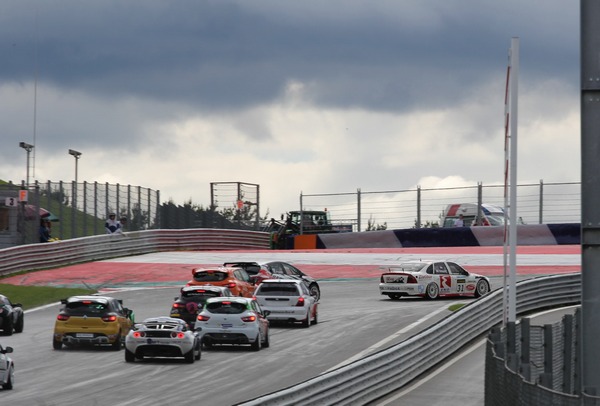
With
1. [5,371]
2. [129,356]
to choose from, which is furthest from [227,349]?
[5,371]

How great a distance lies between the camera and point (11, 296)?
3862cm

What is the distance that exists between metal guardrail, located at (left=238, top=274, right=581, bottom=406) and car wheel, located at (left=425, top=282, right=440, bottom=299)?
3.85 meters

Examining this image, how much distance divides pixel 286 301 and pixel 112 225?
2176 centimetres

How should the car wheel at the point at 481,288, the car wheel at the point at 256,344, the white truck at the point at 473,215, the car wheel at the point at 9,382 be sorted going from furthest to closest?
the white truck at the point at 473,215 < the car wheel at the point at 481,288 < the car wheel at the point at 256,344 < the car wheel at the point at 9,382

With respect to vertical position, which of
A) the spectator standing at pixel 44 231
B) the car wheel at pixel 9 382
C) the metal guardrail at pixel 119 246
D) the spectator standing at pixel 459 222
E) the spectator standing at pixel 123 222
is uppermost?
the spectator standing at pixel 459 222

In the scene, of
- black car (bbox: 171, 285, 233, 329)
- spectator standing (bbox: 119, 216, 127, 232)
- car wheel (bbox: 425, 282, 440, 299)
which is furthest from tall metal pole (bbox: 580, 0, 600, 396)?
spectator standing (bbox: 119, 216, 127, 232)

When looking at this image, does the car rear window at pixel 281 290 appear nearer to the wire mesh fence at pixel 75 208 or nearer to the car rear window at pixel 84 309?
the car rear window at pixel 84 309

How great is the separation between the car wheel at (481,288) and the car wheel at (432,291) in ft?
3.96

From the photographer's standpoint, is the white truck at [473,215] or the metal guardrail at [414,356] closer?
the metal guardrail at [414,356]

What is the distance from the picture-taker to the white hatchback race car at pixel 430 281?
37.7 m

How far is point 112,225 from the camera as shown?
170 feet

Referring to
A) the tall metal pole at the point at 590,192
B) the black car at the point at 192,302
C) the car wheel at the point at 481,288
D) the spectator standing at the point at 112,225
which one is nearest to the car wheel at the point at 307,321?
the black car at the point at 192,302

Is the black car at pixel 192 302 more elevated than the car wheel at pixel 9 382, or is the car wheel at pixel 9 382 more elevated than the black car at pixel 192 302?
the black car at pixel 192 302

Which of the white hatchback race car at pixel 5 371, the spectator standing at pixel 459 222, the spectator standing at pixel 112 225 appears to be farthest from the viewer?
the spectator standing at pixel 459 222
